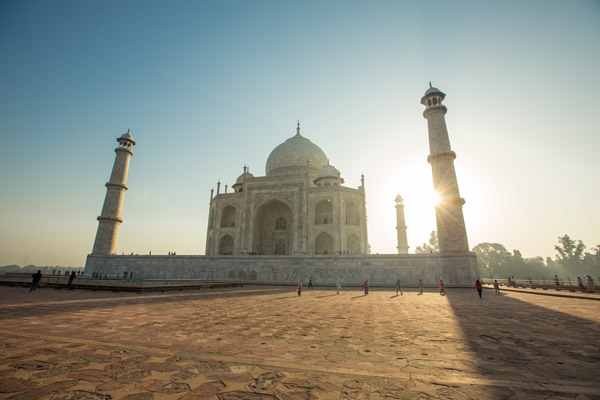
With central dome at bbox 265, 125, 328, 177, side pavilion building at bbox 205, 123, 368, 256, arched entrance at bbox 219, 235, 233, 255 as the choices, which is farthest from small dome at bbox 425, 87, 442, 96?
arched entrance at bbox 219, 235, 233, 255

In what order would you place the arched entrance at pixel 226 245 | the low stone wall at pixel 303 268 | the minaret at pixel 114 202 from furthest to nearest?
the arched entrance at pixel 226 245 < the minaret at pixel 114 202 < the low stone wall at pixel 303 268

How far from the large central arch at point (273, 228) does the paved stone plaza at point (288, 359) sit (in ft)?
76.0

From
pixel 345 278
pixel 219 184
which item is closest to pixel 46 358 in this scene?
pixel 345 278

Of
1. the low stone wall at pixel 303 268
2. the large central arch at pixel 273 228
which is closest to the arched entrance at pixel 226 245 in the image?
the large central arch at pixel 273 228

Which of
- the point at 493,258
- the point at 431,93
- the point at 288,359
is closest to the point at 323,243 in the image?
the point at 431,93

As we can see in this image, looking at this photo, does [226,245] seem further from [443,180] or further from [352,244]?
[443,180]

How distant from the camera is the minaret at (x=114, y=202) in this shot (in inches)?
993

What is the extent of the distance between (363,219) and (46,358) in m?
25.9

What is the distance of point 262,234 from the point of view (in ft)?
96.8

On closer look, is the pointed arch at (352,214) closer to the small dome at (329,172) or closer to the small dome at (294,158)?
the small dome at (329,172)

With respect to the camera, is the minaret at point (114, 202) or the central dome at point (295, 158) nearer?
the minaret at point (114, 202)

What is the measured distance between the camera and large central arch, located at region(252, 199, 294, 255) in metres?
28.5

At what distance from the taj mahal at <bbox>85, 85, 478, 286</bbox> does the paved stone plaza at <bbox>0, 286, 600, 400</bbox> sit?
13601mm

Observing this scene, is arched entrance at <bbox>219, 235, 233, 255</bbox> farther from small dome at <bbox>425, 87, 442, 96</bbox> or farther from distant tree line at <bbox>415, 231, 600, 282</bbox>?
distant tree line at <bbox>415, 231, 600, 282</bbox>
